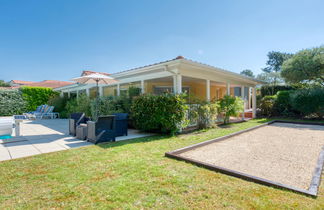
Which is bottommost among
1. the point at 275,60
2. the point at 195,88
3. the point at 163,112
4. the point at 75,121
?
the point at 75,121

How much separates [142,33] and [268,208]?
41.2 feet

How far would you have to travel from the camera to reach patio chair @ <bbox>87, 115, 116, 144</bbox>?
5324 millimetres

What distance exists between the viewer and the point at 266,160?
12.8 ft

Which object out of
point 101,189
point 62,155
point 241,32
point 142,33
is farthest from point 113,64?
point 101,189

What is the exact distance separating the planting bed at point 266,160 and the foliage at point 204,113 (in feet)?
6.75

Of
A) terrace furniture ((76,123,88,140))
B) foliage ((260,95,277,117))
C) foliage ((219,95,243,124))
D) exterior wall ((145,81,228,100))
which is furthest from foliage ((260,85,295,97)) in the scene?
terrace furniture ((76,123,88,140))

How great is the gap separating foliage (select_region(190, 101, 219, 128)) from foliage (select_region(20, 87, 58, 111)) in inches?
681

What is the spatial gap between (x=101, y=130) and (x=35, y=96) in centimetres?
1614

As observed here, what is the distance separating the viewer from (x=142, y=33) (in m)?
12.2

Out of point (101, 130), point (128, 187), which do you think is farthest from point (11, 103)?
point (128, 187)

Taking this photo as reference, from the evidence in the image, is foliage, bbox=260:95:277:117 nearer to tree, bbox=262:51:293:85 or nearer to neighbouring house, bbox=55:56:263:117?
neighbouring house, bbox=55:56:263:117

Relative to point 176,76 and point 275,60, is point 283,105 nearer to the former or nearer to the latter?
point 176,76

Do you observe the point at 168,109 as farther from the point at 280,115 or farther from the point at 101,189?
the point at 280,115

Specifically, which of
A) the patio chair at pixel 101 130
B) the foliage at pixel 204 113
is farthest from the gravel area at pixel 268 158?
the patio chair at pixel 101 130
